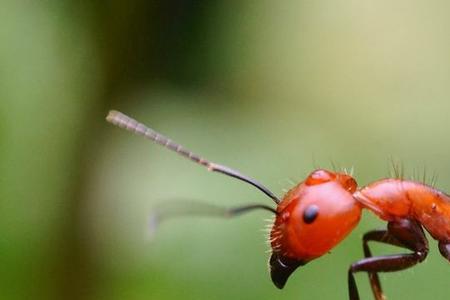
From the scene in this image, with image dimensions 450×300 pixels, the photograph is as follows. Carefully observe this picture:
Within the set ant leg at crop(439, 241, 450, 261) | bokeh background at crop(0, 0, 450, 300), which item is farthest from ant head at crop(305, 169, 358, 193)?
bokeh background at crop(0, 0, 450, 300)

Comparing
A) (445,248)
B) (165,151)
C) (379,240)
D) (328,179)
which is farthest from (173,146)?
(165,151)

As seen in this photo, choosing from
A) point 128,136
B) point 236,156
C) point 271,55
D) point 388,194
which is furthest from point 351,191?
point 271,55

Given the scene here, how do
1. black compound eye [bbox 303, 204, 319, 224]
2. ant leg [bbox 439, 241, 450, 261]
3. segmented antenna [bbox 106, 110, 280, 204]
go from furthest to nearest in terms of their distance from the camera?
ant leg [bbox 439, 241, 450, 261]
segmented antenna [bbox 106, 110, 280, 204]
black compound eye [bbox 303, 204, 319, 224]

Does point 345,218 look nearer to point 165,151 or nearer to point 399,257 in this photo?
point 399,257

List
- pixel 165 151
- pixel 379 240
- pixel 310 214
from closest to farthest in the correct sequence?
pixel 310 214 < pixel 379 240 < pixel 165 151

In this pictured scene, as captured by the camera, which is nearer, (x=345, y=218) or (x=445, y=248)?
(x=345, y=218)

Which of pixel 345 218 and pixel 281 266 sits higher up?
pixel 345 218

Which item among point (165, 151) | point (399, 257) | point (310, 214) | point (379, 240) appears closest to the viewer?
point (310, 214)

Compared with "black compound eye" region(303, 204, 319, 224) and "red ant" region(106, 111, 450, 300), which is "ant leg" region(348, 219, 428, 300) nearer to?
"red ant" region(106, 111, 450, 300)
